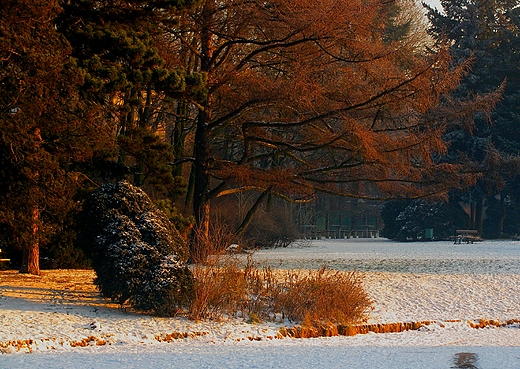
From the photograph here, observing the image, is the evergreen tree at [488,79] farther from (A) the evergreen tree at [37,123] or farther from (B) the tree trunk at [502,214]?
(A) the evergreen tree at [37,123]

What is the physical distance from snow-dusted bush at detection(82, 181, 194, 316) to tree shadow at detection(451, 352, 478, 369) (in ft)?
16.1

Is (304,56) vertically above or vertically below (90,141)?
above

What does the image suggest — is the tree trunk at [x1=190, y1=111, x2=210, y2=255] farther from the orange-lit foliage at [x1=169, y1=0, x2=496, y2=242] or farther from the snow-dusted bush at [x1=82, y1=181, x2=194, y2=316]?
the snow-dusted bush at [x1=82, y1=181, x2=194, y2=316]

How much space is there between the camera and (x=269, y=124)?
77.4 feet

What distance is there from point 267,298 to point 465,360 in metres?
5.33

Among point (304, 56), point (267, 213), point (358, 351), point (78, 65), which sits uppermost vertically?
point (304, 56)

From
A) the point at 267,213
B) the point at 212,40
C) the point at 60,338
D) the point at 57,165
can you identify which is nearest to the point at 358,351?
the point at 60,338

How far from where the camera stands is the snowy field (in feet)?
35.4

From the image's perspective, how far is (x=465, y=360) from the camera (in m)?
11.1

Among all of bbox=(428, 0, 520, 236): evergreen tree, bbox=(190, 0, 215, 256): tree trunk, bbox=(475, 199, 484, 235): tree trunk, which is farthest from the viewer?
bbox=(428, 0, 520, 236): evergreen tree

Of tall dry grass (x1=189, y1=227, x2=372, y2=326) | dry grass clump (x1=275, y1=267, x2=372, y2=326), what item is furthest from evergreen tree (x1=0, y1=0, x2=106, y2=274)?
dry grass clump (x1=275, y1=267, x2=372, y2=326)

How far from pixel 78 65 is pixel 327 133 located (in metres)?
9.38

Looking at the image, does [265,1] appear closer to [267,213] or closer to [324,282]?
[324,282]

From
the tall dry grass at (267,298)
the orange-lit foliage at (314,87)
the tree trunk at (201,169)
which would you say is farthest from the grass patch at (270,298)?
the tree trunk at (201,169)
